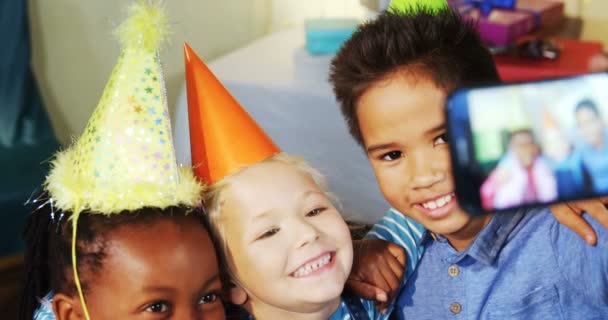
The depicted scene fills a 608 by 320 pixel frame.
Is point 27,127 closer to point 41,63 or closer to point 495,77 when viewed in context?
point 41,63

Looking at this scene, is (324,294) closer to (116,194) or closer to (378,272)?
(378,272)

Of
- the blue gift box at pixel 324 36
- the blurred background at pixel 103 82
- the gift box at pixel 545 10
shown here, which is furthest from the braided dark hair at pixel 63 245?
the gift box at pixel 545 10

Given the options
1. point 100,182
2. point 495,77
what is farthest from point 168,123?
point 495,77

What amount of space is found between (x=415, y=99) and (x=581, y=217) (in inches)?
8.3

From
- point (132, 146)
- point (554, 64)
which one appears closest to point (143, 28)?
point (132, 146)

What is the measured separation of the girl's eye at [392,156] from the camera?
0.82m

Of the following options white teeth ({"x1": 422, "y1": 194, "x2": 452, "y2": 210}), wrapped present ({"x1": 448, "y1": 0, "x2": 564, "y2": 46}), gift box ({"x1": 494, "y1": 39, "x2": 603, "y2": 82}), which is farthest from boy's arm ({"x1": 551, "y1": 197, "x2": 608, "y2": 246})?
wrapped present ({"x1": 448, "y1": 0, "x2": 564, "y2": 46})

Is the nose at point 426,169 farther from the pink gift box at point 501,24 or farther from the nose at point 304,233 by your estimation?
the pink gift box at point 501,24

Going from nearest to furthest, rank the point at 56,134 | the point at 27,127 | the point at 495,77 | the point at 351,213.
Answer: the point at 495,77 → the point at 351,213 → the point at 27,127 → the point at 56,134

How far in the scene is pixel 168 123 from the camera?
31.7 inches

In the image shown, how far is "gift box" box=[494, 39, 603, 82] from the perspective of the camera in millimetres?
1681

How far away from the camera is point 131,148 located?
0.78 metres

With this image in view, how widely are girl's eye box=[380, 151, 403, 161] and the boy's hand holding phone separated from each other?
16cm

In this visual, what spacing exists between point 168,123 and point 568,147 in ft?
1.47
